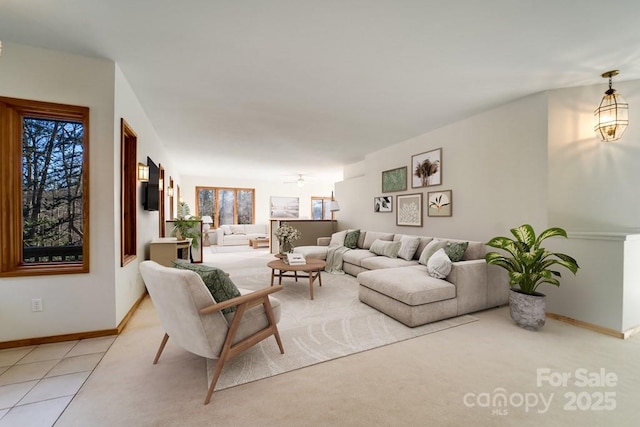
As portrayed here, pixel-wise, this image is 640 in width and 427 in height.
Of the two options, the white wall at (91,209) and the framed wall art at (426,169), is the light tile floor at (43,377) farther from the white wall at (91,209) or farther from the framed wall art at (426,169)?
Answer: the framed wall art at (426,169)

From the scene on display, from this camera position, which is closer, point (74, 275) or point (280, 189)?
point (74, 275)

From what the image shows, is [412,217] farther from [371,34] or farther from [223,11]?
[223,11]

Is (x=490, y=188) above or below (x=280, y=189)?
below

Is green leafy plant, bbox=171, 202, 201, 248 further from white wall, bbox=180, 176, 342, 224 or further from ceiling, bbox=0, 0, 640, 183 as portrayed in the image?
white wall, bbox=180, 176, 342, 224

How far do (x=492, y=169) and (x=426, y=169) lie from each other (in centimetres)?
122

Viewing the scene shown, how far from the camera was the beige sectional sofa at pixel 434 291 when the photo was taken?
2.82 meters

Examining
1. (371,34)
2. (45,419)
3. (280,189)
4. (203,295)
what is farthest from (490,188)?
(280,189)

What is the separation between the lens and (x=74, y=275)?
248cm

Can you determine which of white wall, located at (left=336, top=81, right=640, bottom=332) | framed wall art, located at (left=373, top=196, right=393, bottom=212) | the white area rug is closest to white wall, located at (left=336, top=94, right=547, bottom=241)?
white wall, located at (left=336, top=81, right=640, bottom=332)

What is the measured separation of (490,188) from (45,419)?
16.3 ft

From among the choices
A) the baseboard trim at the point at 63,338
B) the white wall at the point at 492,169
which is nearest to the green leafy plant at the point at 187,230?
the baseboard trim at the point at 63,338

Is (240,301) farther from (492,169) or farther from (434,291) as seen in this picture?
(492,169)

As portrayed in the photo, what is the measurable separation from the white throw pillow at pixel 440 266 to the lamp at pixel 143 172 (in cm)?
408

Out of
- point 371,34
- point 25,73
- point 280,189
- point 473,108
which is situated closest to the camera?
point 371,34
